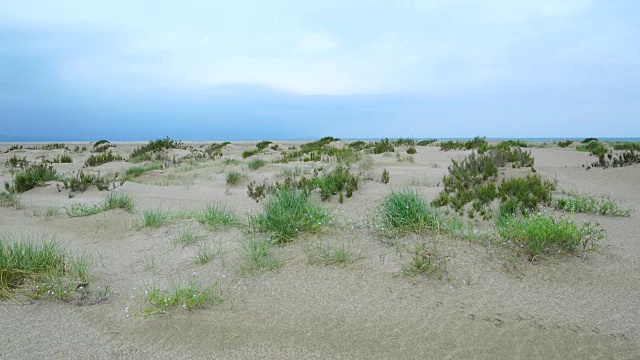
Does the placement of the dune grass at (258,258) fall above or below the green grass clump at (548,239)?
below

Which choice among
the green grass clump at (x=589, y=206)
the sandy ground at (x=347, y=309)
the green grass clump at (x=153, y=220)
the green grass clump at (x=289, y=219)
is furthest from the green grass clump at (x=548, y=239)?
the green grass clump at (x=153, y=220)

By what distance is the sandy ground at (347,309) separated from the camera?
3.54 m

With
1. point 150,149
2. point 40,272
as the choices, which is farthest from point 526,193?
point 150,149

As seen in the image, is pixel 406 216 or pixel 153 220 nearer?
pixel 406 216

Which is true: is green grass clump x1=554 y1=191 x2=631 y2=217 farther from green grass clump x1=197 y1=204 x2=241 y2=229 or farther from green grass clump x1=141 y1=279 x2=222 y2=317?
green grass clump x1=141 y1=279 x2=222 y2=317

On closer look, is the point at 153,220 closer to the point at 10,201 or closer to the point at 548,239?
the point at 10,201

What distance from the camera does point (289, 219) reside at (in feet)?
19.1

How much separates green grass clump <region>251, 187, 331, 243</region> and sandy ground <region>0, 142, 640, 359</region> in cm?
17

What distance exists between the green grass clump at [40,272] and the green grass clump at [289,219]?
6.73 feet

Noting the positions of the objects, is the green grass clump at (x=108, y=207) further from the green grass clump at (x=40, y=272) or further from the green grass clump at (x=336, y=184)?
the green grass clump at (x=336, y=184)

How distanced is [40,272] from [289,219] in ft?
8.84

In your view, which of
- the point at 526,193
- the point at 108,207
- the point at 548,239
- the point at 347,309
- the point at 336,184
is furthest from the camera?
the point at 336,184

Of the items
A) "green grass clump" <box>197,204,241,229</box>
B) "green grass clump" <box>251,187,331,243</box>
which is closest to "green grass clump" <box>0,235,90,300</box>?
"green grass clump" <box>197,204,241,229</box>

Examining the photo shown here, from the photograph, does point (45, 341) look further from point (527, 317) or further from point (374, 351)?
point (527, 317)
